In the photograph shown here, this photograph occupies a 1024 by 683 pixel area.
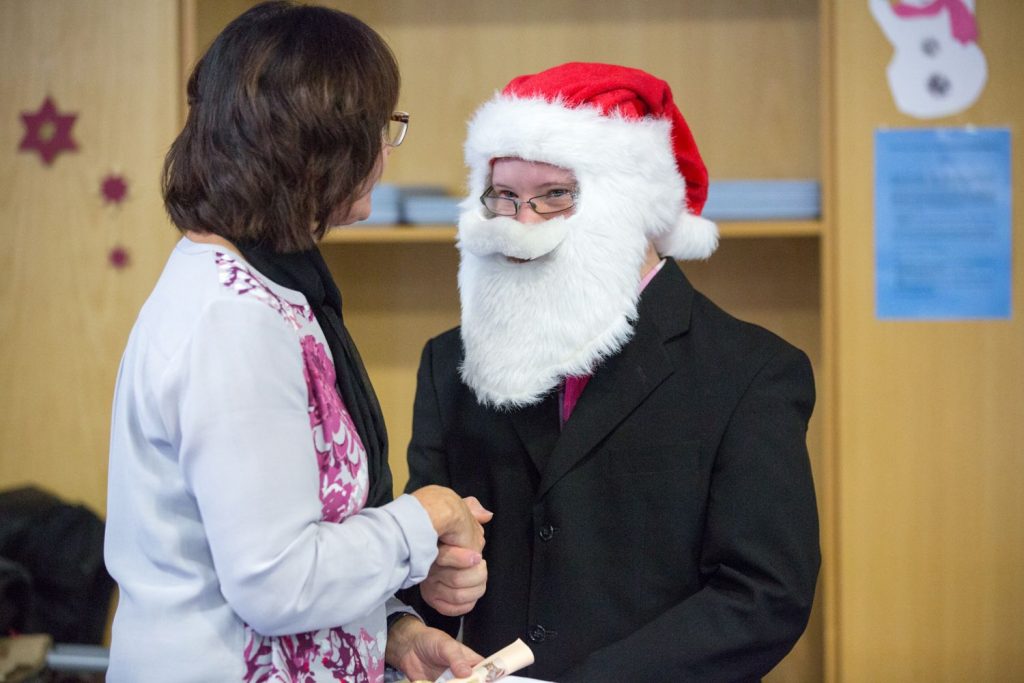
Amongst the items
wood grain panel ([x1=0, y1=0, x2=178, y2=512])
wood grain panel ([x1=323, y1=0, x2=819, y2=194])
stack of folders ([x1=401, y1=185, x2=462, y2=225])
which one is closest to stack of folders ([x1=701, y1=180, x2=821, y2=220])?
wood grain panel ([x1=323, y1=0, x2=819, y2=194])

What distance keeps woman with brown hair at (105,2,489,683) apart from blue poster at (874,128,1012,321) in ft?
4.79

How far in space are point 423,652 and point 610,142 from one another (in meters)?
0.72

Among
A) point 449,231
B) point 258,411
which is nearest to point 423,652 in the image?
point 258,411

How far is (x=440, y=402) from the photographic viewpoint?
5.23ft

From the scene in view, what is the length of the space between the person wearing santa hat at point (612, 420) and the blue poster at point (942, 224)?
827 mm

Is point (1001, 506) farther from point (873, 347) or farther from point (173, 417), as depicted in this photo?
point (173, 417)

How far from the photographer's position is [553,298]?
4.80 feet

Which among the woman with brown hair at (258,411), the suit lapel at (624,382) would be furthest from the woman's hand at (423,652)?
the suit lapel at (624,382)

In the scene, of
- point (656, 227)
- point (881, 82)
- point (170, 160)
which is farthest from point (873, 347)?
point (170, 160)

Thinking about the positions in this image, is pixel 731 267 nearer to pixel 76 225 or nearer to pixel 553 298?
pixel 553 298

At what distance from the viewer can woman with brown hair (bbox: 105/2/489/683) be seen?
892 millimetres

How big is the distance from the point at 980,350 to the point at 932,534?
0.40 metres

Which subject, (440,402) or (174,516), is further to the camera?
(440,402)

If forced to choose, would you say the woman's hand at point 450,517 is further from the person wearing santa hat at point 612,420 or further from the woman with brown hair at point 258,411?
the person wearing santa hat at point 612,420
